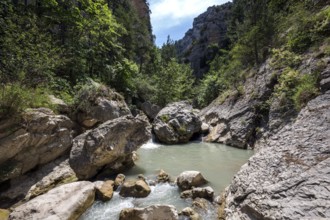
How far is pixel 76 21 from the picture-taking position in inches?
731

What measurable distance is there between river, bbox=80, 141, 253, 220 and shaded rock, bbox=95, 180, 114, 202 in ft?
0.59

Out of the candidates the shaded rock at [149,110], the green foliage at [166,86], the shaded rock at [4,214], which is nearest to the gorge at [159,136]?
the shaded rock at [4,214]

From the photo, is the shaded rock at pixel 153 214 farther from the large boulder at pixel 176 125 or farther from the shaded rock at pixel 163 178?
the large boulder at pixel 176 125

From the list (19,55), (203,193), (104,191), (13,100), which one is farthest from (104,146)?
(19,55)

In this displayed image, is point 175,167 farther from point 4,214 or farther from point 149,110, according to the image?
point 149,110

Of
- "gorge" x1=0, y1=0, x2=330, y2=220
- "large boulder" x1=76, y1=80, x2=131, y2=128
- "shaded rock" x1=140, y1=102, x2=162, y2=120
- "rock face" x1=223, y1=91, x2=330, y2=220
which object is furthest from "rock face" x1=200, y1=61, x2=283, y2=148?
"rock face" x1=223, y1=91, x2=330, y2=220

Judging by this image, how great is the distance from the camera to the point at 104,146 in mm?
10055

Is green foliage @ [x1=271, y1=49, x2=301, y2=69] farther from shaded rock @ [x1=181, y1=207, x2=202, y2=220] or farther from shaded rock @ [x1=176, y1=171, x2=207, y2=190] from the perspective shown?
shaded rock @ [x1=181, y1=207, x2=202, y2=220]

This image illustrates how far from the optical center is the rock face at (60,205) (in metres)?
6.66

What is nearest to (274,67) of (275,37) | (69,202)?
(275,37)

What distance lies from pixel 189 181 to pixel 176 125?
1079 centimetres

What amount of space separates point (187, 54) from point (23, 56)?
60.3m

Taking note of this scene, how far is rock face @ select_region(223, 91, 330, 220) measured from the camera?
15.3ft

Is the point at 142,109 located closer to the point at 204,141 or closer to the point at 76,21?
the point at 204,141
